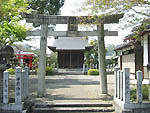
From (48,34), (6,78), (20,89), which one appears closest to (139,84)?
(20,89)

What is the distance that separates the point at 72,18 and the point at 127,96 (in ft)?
17.0

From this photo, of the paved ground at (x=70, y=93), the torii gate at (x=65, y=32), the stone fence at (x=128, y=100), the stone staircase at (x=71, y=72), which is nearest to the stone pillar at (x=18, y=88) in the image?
the paved ground at (x=70, y=93)

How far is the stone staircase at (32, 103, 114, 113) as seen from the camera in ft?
25.3

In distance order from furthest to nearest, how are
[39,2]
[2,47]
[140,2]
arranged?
1. [39,2]
2. [2,47]
3. [140,2]

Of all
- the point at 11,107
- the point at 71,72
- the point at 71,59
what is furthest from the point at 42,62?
the point at 71,59

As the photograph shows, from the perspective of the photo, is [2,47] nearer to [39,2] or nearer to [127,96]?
[127,96]

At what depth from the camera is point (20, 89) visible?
6.81 metres

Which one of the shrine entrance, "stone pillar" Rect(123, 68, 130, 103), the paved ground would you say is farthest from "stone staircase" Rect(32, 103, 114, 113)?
the shrine entrance

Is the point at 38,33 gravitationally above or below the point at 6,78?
above

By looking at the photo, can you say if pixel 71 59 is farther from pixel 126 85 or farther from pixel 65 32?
pixel 126 85

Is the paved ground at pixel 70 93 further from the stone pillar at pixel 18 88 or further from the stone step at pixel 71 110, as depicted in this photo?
the stone pillar at pixel 18 88

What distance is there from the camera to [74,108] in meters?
7.89

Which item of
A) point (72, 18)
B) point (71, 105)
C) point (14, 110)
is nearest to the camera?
point (14, 110)

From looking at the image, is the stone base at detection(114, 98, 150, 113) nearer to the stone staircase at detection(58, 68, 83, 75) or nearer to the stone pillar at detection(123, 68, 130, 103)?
the stone pillar at detection(123, 68, 130, 103)
